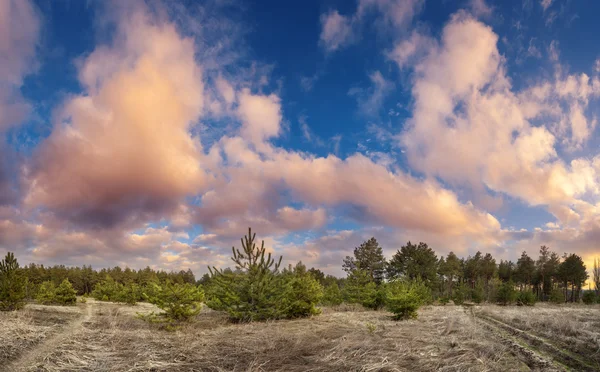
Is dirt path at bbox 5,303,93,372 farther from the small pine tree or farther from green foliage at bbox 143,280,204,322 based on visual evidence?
the small pine tree

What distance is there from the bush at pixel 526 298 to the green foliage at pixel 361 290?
2755cm

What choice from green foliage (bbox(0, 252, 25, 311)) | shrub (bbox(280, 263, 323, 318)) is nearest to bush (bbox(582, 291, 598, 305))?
shrub (bbox(280, 263, 323, 318))

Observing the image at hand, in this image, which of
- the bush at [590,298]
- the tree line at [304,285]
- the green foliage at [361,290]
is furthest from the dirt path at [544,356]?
the bush at [590,298]

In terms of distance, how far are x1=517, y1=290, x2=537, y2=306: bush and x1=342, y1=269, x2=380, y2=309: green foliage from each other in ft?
90.4

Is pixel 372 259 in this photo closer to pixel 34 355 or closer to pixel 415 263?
pixel 415 263

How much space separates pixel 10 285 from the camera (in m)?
23.9

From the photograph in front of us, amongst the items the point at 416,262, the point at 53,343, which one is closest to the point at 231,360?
the point at 53,343

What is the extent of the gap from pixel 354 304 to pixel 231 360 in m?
27.7

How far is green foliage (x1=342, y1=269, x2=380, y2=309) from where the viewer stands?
28.9 meters

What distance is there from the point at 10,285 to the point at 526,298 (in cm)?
5839

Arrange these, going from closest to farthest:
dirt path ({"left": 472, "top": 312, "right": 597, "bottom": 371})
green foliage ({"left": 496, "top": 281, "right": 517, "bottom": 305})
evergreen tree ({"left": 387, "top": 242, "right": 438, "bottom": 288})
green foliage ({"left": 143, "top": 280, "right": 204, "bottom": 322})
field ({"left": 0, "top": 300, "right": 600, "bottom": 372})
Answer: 1. field ({"left": 0, "top": 300, "right": 600, "bottom": 372})
2. dirt path ({"left": 472, "top": 312, "right": 597, "bottom": 371})
3. green foliage ({"left": 143, "top": 280, "right": 204, "bottom": 322})
4. green foliage ({"left": 496, "top": 281, "right": 517, "bottom": 305})
5. evergreen tree ({"left": 387, "top": 242, "right": 438, "bottom": 288})

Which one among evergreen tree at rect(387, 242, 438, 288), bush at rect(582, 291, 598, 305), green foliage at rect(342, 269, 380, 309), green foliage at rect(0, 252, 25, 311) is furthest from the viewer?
evergreen tree at rect(387, 242, 438, 288)

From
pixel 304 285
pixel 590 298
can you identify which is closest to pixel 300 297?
pixel 304 285

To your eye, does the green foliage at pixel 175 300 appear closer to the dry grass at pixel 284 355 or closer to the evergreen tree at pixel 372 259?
the dry grass at pixel 284 355
